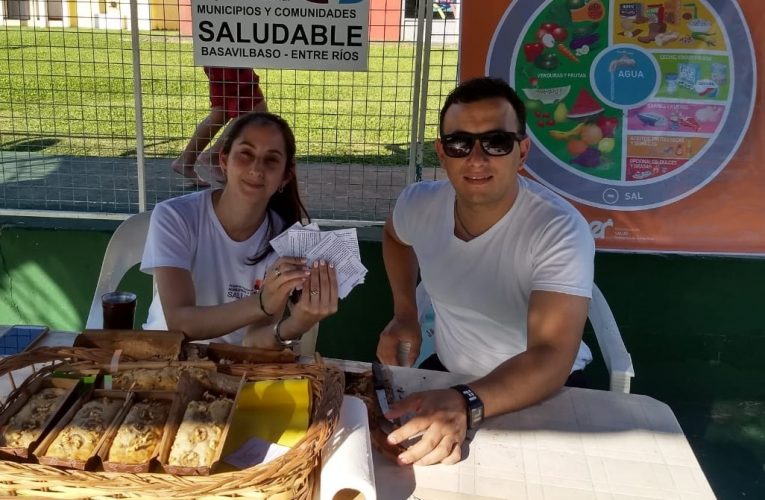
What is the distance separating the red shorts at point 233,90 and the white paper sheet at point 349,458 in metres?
2.51

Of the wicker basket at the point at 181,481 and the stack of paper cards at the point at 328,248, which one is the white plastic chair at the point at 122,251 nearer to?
the stack of paper cards at the point at 328,248

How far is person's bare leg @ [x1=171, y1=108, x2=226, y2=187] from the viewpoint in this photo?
380cm

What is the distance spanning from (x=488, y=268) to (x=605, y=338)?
0.57m

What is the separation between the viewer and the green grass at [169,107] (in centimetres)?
Result: 429

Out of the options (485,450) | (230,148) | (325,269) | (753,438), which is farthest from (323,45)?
(753,438)

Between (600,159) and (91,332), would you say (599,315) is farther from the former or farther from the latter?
(91,332)

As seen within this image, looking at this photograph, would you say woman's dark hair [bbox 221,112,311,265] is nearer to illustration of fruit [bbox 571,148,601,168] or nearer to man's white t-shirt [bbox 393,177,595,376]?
man's white t-shirt [bbox 393,177,595,376]

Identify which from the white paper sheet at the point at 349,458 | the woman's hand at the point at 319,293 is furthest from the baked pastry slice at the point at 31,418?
the woman's hand at the point at 319,293

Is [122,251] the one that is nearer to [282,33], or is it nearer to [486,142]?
[282,33]

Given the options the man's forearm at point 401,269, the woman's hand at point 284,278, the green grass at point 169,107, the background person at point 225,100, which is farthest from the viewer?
the green grass at point 169,107

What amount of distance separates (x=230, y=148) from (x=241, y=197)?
0.57 feet

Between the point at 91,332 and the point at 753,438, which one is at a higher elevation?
the point at 91,332

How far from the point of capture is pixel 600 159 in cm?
338

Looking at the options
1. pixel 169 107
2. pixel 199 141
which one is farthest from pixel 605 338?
pixel 169 107
